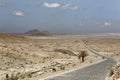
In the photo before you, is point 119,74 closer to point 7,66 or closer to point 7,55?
point 7,66

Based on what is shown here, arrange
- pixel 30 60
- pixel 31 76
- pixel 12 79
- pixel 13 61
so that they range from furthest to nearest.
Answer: pixel 30 60 < pixel 13 61 < pixel 31 76 < pixel 12 79

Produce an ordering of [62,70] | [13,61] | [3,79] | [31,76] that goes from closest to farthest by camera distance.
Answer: [3,79] → [31,76] → [62,70] → [13,61]

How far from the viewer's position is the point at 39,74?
103 feet

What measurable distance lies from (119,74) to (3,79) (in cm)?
936

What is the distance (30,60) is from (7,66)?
923cm

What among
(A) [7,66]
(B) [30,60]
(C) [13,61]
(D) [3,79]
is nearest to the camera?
(D) [3,79]

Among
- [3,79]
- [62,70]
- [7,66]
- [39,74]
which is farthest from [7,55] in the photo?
[3,79]

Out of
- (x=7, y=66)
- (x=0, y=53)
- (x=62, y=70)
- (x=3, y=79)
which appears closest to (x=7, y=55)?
(x=0, y=53)

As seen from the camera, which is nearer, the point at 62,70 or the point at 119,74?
the point at 119,74

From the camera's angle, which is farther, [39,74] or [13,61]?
[13,61]

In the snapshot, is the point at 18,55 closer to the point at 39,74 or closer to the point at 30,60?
the point at 30,60

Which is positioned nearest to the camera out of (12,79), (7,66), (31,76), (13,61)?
(12,79)

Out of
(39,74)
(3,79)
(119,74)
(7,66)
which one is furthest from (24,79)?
(7,66)

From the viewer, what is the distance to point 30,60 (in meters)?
50.1
